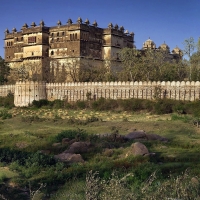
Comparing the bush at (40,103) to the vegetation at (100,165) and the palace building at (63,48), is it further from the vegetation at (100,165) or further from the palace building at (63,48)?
the vegetation at (100,165)

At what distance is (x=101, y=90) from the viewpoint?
36.1m

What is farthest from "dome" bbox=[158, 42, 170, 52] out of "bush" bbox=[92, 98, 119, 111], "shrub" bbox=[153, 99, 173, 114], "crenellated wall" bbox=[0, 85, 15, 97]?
"shrub" bbox=[153, 99, 173, 114]

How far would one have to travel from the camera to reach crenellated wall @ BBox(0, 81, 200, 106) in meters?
31.0

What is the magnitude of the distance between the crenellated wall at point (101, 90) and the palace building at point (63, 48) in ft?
21.8

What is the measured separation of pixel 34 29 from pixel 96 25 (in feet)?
29.1

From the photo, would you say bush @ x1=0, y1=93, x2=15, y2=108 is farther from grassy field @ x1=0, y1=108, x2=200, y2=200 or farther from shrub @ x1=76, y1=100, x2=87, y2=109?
grassy field @ x1=0, y1=108, x2=200, y2=200

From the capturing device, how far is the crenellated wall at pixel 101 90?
102 feet

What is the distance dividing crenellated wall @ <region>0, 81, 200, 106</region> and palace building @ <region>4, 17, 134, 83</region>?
665 cm

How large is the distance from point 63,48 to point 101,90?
17.0m

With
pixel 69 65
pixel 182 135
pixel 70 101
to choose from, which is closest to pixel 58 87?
pixel 70 101

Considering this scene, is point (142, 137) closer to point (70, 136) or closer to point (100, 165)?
point (70, 136)

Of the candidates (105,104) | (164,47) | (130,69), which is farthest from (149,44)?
(105,104)

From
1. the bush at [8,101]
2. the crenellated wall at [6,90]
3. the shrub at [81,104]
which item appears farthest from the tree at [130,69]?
the crenellated wall at [6,90]

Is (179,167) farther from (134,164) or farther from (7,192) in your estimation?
(7,192)
